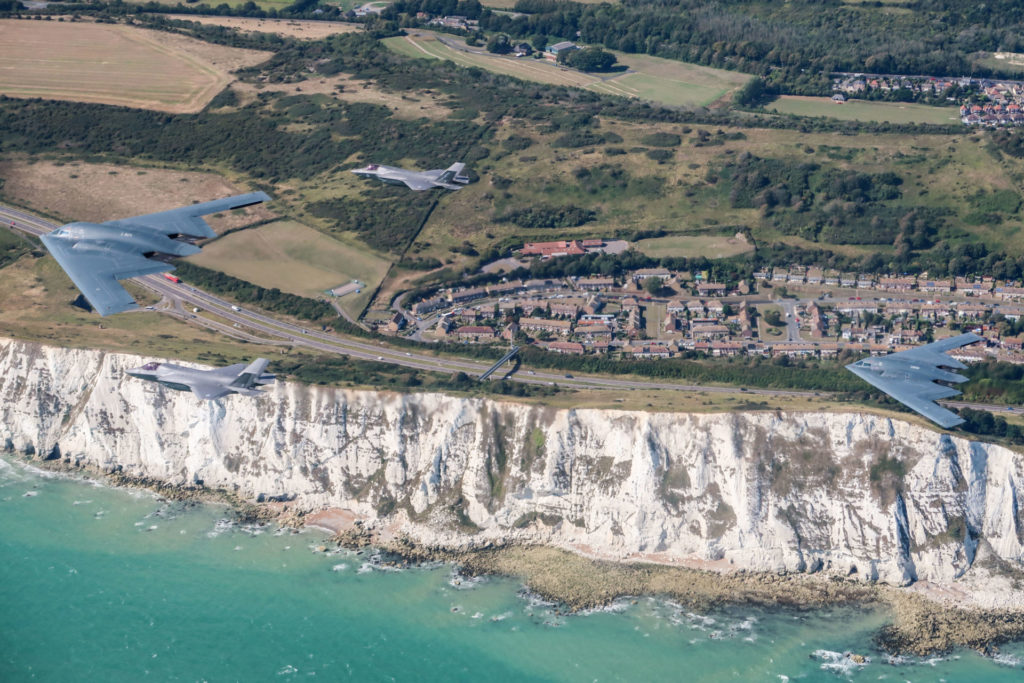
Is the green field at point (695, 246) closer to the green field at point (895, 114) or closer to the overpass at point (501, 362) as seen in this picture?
the overpass at point (501, 362)

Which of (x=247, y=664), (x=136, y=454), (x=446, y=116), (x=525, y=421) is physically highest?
(x=446, y=116)

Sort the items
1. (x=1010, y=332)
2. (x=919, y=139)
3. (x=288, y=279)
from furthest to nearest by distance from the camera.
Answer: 1. (x=919, y=139)
2. (x=288, y=279)
3. (x=1010, y=332)

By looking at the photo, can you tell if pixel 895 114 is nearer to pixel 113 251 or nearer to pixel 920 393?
pixel 920 393

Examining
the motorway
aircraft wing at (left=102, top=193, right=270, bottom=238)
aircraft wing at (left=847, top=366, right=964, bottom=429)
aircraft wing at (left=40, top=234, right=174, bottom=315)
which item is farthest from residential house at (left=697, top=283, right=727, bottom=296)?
aircraft wing at (left=40, top=234, right=174, bottom=315)

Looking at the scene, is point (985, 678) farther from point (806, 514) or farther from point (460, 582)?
point (460, 582)

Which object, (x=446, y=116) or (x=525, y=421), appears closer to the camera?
(x=525, y=421)

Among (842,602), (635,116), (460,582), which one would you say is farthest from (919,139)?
(460,582)

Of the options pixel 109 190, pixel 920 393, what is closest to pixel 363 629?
pixel 920 393
